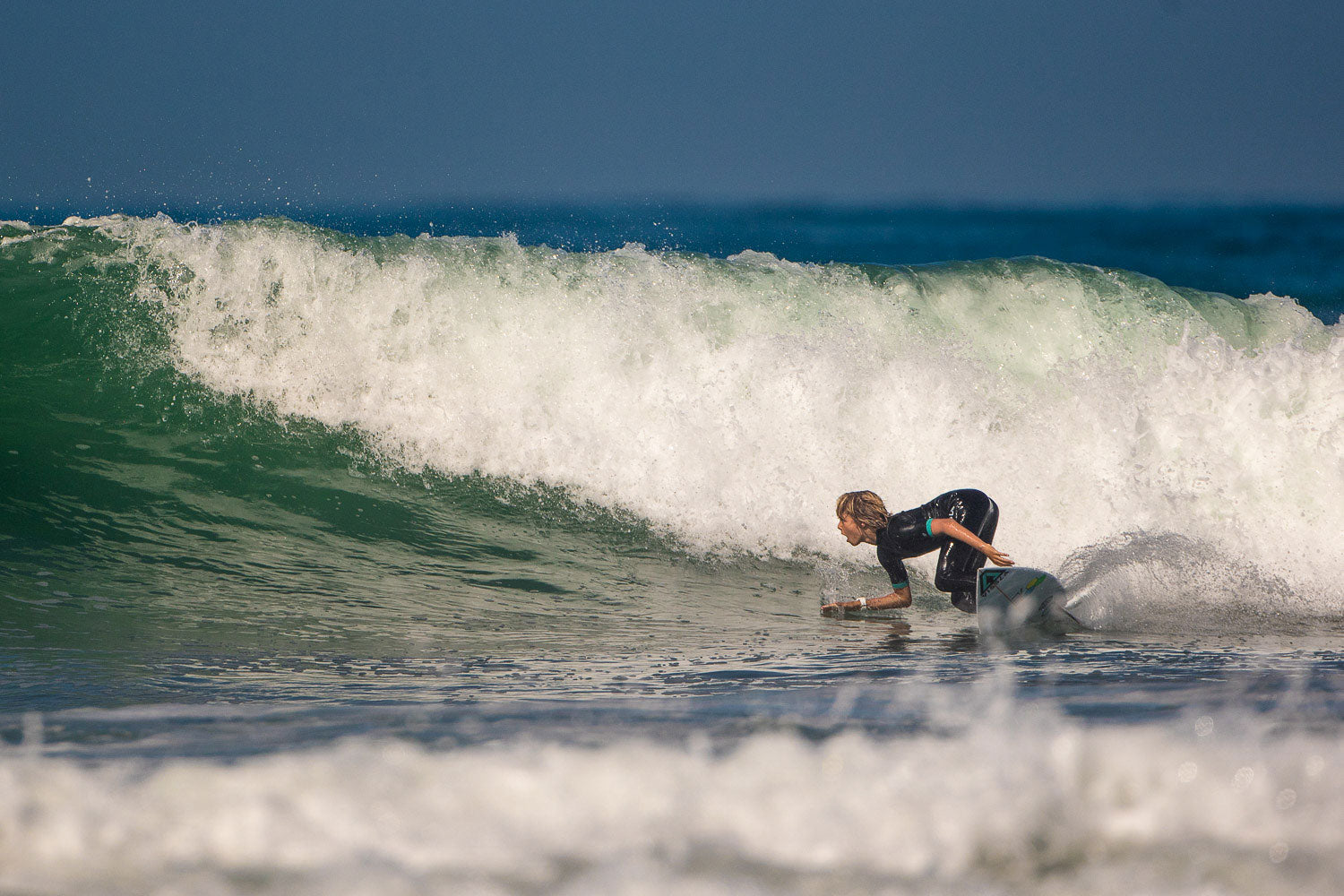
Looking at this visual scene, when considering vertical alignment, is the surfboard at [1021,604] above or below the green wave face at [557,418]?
below

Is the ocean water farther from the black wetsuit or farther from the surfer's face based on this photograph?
the surfer's face

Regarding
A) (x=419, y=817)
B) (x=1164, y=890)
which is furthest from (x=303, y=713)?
(x=1164, y=890)

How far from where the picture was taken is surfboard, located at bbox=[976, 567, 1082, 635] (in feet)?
14.6

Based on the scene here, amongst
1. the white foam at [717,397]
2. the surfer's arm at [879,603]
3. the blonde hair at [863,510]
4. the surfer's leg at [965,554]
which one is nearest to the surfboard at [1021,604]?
the surfer's leg at [965,554]

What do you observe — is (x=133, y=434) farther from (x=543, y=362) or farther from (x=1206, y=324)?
(x=1206, y=324)

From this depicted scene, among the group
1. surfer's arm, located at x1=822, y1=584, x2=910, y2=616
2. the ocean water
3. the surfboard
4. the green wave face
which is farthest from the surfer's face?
the green wave face

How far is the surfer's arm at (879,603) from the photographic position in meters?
4.88

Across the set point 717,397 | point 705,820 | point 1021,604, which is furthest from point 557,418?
point 705,820

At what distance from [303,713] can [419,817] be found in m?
0.86

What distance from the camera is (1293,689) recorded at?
2.72m

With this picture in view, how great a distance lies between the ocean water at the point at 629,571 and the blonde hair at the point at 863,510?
1.70 feet

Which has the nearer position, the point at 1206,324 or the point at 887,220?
the point at 1206,324

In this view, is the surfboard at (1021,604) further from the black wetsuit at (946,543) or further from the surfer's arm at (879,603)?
the surfer's arm at (879,603)

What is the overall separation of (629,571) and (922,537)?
1713 mm
